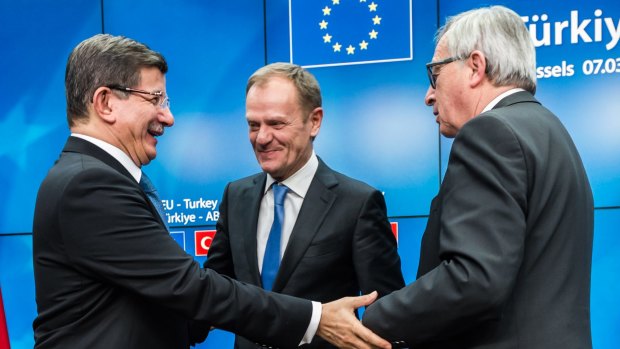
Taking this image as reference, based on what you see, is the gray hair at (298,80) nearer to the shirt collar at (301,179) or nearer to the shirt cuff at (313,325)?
the shirt collar at (301,179)

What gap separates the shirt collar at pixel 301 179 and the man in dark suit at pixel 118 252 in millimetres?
499

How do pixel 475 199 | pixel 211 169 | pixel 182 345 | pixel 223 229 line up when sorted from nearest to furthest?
pixel 475 199 → pixel 182 345 → pixel 223 229 → pixel 211 169

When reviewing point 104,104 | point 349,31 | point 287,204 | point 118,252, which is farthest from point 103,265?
point 349,31

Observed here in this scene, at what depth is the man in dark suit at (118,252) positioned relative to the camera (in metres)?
1.42

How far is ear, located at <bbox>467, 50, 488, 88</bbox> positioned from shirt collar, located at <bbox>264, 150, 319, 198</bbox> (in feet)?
2.55

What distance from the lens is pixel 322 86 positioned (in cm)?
352

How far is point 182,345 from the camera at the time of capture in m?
1.61

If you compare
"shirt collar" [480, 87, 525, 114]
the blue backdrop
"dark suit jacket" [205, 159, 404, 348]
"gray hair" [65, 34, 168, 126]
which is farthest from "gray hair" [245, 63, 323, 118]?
the blue backdrop

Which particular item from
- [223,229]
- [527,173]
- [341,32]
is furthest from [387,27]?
[527,173]

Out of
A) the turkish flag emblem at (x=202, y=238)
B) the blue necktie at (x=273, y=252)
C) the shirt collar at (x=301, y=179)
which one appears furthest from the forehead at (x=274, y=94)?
the turkish flag emblem at (x=202, y=238)

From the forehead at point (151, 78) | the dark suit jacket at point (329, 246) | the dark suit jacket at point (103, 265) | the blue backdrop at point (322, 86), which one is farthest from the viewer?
the blue backdrop at point (322, 86)

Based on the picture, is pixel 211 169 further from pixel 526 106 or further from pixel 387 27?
pixel 526 106

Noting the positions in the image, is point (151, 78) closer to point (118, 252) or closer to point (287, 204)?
point (118, 252)

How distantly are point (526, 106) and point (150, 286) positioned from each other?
102cm
